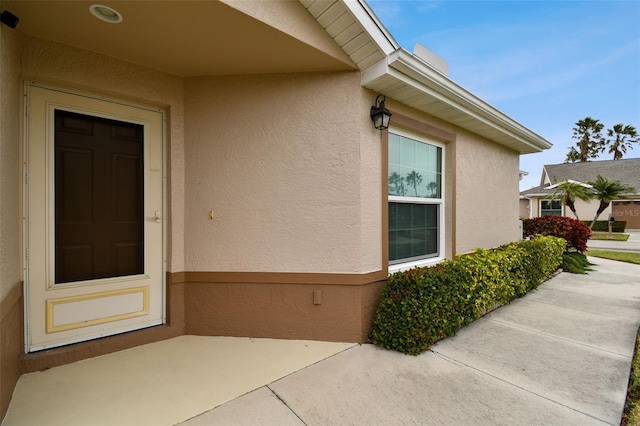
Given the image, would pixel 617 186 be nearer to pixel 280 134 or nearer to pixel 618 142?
pixel 618 142

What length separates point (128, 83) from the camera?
3.14 metres

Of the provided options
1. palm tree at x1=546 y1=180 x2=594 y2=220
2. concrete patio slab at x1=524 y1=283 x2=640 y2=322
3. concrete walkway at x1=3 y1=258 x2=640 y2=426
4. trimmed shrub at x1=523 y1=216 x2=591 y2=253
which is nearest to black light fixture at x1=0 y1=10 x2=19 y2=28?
concrete walkway at x1=3 y1=258 x2=640 y2=426

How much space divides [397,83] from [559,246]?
675cm

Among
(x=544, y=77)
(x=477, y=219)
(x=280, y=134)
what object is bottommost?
(x=477, y=219)

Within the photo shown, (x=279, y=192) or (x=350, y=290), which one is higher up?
(x=279, y=192)

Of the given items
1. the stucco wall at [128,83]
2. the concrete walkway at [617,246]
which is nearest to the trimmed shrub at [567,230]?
the concrete walkway at [617,246]

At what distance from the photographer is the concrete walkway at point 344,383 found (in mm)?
2129

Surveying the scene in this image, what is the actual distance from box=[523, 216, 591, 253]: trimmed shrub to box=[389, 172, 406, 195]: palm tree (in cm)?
705

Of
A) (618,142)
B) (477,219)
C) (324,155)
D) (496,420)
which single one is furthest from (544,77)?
(618,142)

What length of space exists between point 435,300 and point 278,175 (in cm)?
237

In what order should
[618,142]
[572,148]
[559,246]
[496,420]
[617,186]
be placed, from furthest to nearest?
[572,148] < [618,142] < [617,186] < [559,246] < [496,420]

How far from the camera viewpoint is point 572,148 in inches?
1438

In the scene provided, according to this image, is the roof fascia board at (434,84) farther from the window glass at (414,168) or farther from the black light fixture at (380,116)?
the window glass at (414,168)

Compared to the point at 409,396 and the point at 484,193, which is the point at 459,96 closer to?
the point at 484,193
